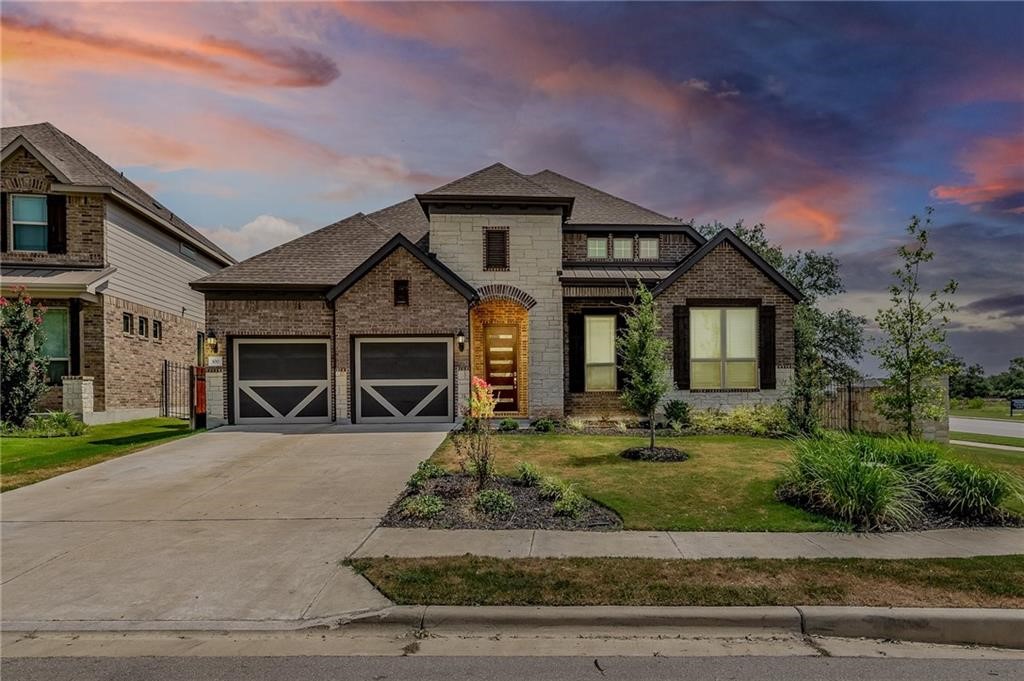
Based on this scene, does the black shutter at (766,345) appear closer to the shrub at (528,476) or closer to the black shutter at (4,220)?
the shrub at (528,476)

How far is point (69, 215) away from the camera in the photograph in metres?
17.8

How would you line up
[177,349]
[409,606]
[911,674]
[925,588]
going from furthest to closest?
1. [177,349]
2. [925,588]
3. [409,606]
4. [911,674]

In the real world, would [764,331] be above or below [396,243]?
below

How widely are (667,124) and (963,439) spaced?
13314mm

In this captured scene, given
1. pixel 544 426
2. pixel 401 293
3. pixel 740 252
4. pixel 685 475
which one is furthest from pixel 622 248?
pixel 685 475

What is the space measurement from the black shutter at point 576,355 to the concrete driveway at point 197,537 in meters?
6.47

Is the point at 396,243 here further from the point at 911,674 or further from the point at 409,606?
the point at 911,674

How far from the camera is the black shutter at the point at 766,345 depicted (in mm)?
16234

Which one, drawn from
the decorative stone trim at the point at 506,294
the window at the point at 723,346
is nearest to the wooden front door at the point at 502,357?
the decorative stone trim at the point at 506,294

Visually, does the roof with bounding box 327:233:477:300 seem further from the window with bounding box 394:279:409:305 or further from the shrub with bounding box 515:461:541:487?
the shrub with bounding box 515:461:541:487

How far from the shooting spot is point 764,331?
53.6 ft

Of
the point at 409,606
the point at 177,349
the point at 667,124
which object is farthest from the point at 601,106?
the point at 177,349

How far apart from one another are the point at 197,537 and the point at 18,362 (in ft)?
44.1

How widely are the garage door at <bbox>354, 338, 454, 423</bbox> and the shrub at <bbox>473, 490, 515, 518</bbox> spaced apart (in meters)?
8.52
